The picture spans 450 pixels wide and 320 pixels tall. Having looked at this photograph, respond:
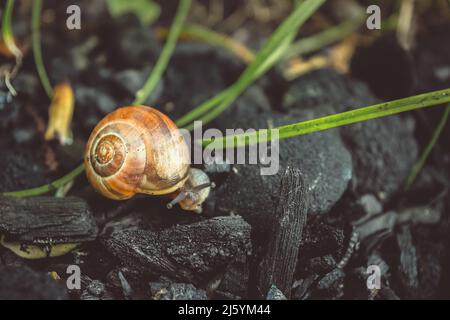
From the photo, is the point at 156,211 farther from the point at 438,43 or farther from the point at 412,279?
the point at 438,43

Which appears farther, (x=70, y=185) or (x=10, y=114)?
(x=10, y=114)

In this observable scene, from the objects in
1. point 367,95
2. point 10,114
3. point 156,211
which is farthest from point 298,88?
point 10,114

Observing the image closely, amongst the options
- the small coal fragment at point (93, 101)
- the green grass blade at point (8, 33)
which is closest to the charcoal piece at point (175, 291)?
the small coal fragment at point (93, 101)

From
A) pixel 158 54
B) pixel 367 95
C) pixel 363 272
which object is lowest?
pixel 363 272

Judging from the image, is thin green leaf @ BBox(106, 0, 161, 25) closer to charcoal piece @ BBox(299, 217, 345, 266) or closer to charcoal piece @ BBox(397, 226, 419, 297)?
charcoal piece @ BBox(299, 217, 345, 266)

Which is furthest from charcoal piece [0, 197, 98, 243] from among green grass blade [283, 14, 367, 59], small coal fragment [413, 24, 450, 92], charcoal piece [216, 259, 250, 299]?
small coal fragment [413, 24, 450, 92]
